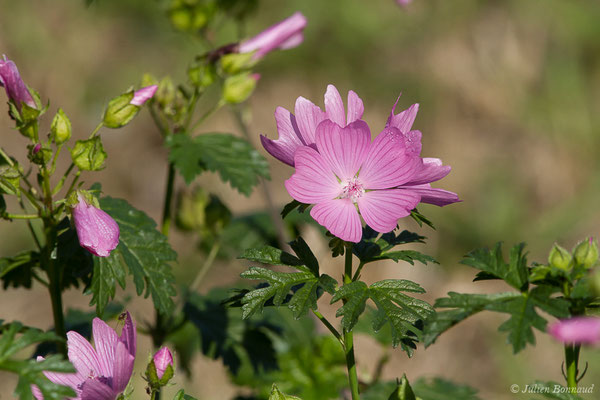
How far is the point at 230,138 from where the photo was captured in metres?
1.82

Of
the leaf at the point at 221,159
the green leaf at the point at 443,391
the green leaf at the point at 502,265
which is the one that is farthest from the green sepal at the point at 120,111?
the green leaf at the point at 443,391

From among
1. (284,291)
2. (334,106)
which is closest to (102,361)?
(284,291)

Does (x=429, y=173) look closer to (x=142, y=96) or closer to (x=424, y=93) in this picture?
(x=142, y=96)

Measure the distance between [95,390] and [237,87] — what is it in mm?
977

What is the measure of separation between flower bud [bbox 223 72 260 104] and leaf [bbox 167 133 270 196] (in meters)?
0.10

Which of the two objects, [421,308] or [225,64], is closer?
[421,308]

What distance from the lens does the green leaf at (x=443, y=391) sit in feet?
5.76

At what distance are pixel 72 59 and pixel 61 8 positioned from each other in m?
0.54

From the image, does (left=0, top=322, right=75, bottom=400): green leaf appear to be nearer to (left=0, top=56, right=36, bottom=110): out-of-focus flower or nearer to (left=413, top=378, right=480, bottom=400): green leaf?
(left=0, top=56, right=36, bottom=110): out-of-focus flower

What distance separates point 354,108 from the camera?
1176mm

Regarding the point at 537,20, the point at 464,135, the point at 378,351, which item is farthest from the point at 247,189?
the point at 537,20

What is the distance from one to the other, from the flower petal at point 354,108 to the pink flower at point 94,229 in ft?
1.49

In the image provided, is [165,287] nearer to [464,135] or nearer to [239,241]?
[239,241]

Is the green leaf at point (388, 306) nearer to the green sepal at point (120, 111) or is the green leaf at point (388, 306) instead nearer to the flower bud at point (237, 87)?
the green sepal at point (120, 111)
